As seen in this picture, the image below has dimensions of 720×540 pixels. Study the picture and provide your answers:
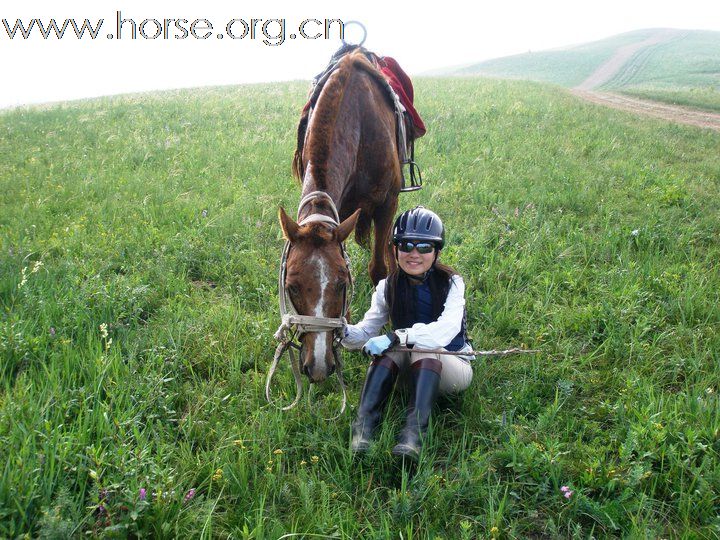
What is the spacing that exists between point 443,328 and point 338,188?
121 cm

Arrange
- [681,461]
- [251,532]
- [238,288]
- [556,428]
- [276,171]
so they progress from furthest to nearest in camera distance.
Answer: [276,171], [238,288], [556,428], [681,461], [251,532]

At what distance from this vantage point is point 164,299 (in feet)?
13.1

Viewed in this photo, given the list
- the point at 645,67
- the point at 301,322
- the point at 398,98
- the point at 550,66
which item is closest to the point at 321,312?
the point at 301,322

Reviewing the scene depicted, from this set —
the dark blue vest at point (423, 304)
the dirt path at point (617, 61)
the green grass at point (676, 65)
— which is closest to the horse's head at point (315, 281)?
the dark blue vest at point (423, 304)

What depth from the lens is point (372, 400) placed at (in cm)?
271

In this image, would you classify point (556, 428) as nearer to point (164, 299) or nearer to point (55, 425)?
point (55, 425)

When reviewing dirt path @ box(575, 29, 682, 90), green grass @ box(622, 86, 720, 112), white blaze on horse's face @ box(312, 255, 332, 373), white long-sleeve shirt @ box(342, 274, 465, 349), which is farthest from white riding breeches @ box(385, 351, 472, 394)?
dirt path @ box(575, 29, 682, 90)

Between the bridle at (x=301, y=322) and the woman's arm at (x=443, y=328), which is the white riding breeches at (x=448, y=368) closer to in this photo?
the woman's arm at (x=443, y=328)

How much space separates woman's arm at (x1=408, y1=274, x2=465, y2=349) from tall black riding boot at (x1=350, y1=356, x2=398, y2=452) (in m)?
0.23

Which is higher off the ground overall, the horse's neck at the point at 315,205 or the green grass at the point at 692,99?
the green grass at the point at 692,99

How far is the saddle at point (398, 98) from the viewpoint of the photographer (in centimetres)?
419

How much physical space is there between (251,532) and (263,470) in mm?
431

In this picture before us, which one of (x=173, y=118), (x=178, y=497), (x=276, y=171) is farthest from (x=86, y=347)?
(x=173, y=118)

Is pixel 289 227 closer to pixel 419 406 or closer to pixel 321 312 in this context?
pixel 321 312
